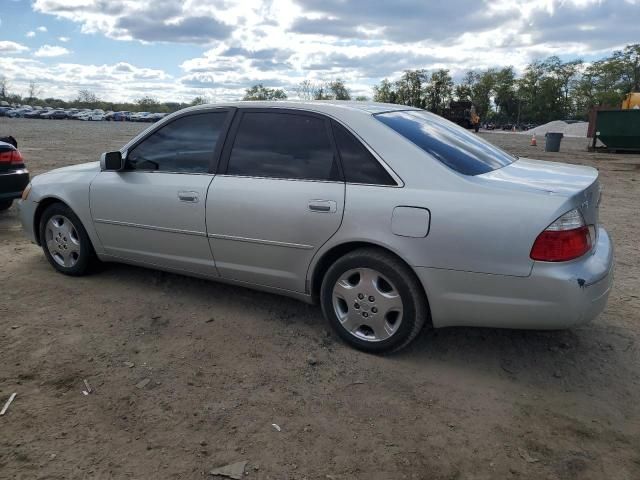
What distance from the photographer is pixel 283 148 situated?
3.76m

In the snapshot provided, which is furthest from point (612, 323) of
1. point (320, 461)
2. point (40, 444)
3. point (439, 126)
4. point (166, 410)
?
point (40, 444)

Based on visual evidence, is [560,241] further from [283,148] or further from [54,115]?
[54,115]

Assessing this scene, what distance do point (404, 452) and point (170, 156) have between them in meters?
2.87

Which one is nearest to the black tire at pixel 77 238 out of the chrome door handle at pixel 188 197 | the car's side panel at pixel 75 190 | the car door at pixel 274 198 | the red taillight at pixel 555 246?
the car's side panel at pixel 75 190

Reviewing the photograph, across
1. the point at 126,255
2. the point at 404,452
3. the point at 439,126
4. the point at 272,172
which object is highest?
the point at 439,126

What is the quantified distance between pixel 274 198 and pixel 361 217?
0.67 metres

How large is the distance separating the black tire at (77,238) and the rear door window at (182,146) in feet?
2.61

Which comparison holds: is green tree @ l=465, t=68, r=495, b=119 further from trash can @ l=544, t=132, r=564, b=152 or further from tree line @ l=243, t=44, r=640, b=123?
trash can @ l=544, t=132, r=564, b=152

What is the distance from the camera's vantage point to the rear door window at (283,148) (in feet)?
11.8

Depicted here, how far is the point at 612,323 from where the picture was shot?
3926mm

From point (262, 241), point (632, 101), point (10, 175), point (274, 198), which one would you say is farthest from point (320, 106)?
point (632, 101)

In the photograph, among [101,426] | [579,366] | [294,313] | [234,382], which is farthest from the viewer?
[294,313]

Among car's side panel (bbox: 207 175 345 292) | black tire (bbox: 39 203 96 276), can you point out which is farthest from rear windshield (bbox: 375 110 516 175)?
black tire (bbox: 39 203 96 276)

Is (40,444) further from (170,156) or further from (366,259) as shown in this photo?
(170,156)
